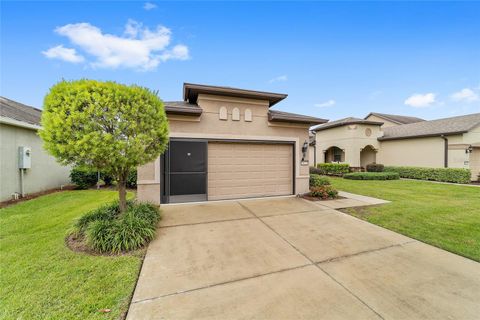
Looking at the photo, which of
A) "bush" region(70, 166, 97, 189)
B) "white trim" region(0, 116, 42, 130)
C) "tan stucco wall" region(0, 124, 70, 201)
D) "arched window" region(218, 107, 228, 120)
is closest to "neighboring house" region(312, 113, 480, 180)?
"arched window" region(218, 107, 228, 120)

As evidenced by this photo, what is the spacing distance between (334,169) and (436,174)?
6.36 m

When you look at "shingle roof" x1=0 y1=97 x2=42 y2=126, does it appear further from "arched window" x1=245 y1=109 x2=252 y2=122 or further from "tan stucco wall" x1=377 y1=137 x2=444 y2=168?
"tan stucco wall" x1=377 y1=137 x2=444 y2=168

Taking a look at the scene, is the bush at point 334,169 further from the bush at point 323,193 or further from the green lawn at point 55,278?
the green lawn at point 55,278

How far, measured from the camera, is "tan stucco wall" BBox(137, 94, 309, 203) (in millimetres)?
6254

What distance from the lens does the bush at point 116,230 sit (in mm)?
3404

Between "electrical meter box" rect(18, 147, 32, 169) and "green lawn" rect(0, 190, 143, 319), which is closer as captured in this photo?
"green lawn" rect(0, 190, 143, 319)

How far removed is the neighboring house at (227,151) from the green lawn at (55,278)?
8.90 feet

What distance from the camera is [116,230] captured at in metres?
3.60

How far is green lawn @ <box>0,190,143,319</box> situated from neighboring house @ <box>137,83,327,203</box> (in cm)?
271

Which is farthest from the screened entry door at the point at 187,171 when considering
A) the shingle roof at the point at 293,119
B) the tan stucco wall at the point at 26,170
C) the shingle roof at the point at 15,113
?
the shingle roof at the point at 15,113

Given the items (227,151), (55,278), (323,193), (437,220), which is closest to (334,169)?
(323,193)

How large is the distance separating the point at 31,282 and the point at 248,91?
6.71 metres

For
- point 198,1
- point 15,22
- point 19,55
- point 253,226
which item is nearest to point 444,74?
point 198,1

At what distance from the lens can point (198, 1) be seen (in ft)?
26.5
